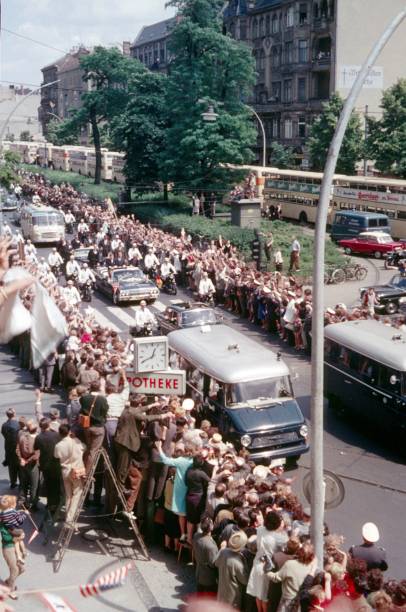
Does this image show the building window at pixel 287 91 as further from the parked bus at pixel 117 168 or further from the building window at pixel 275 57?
the parked bus at pixel 117 168

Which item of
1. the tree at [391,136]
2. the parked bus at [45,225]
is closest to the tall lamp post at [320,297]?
the parked bus at [45,225]

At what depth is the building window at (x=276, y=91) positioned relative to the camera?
84.1 m

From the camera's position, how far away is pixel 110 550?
11039mm

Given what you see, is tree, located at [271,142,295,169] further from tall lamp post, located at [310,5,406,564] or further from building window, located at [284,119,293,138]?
tall lamp post, located at [310,5,406,564]

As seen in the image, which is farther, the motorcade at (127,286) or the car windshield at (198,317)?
the motorcade at (127,286)

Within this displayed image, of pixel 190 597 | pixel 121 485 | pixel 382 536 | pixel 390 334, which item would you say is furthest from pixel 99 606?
pixel 390 334

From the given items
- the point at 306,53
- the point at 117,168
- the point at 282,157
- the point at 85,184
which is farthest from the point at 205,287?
the point at 306,53

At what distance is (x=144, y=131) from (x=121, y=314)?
30.0m

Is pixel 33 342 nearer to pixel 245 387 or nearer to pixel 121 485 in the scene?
pixel 121 485

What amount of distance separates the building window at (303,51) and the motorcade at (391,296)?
55.2m

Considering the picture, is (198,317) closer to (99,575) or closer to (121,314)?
(121,314)

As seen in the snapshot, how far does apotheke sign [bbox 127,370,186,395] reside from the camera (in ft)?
37.0

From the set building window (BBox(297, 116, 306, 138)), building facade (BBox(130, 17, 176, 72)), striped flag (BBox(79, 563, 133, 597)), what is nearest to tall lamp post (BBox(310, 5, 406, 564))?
striped flag (BBox(79, 563, 133, 597))

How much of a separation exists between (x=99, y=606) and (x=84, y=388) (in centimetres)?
475
